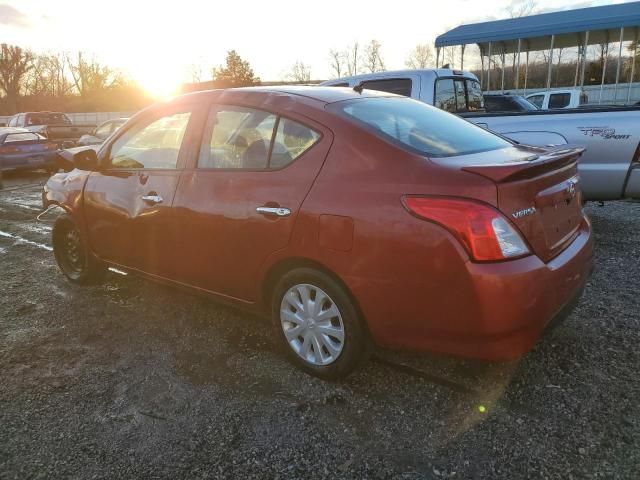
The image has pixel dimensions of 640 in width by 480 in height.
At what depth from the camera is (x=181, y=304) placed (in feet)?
14.1

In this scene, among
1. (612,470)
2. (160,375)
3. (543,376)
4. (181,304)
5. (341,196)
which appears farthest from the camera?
(181,304)

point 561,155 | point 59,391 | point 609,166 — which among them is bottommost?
point 59,391

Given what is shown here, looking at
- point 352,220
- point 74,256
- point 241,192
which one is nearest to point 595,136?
point 352,220

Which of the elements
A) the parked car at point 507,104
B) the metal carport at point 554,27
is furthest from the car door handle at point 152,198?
the metal carport at point 554,27

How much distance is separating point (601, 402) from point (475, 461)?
0.86 m

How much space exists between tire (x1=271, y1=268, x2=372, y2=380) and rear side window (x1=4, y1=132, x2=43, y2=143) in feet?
45.8

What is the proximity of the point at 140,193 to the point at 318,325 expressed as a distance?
172 cm

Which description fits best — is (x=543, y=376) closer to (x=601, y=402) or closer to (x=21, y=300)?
(x=601, y=402)

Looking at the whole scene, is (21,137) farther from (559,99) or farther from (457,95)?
(559,99)

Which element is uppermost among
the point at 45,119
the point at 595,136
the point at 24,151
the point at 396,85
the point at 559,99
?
the point at 396,85

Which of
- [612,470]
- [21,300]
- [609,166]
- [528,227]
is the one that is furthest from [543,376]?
[21,300]

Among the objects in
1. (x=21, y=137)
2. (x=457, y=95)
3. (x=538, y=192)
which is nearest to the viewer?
(x=538, y=192)

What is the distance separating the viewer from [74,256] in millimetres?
4754

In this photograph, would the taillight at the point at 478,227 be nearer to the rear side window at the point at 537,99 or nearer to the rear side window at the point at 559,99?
the rear side window at the point at 559,99
